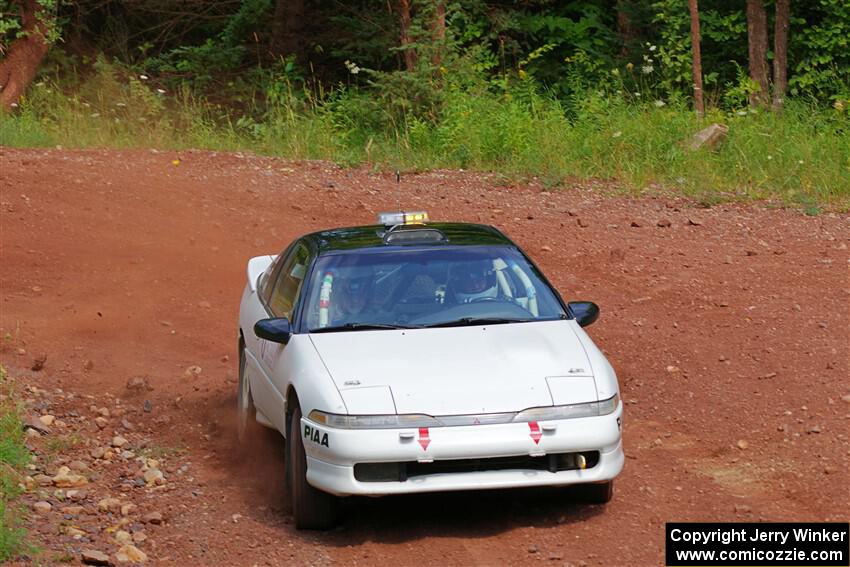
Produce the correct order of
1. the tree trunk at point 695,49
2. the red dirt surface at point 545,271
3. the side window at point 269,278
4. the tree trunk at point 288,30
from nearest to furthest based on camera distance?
the red dirt surface at point 545,271 < the side window at point 269,278 < the tree trunk at point 695,49 < the tree trunk at point 288,30

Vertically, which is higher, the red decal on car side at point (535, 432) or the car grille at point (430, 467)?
the red decal on car side at point (535, 432)

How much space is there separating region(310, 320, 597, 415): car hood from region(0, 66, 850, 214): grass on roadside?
783 cm

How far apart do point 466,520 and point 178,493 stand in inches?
75.5

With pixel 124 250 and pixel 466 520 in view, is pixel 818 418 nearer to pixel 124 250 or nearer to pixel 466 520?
pixel 466 520

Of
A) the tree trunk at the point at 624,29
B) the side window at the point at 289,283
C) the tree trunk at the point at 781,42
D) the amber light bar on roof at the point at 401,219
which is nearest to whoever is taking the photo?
the side window at the point at 289,283

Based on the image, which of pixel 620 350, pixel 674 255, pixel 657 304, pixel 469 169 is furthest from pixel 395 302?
pixel 469 169

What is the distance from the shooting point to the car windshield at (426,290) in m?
7.34

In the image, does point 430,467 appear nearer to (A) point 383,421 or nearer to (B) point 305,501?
(A) point 383,421

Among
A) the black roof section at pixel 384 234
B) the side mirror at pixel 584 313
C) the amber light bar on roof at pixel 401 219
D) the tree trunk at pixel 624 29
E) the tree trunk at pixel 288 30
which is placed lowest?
the side mirror at pixel 584 313

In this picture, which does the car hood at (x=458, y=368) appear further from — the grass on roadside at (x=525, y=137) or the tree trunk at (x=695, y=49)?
the tree trunk at (x=695, y=49)

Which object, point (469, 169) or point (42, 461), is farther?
point (469, 169)

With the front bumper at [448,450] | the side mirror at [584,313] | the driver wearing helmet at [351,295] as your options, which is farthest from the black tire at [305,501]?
the side mirror at [584,313]

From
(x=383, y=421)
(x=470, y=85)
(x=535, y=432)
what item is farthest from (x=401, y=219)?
(x=470, y=85)

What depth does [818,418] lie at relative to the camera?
27.9ft
